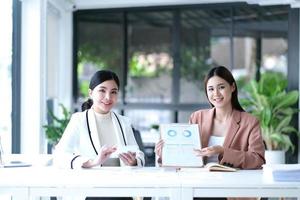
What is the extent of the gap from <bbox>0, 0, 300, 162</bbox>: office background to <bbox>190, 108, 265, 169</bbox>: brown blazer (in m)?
2.22

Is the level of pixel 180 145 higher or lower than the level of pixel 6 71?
lower

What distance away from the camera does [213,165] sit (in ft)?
8.25

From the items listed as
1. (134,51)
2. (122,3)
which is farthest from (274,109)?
(134,51)

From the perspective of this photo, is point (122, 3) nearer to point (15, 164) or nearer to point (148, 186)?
A: point (15, 164)

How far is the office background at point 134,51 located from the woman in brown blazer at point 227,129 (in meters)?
2.23

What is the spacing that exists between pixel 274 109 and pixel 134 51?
428cm

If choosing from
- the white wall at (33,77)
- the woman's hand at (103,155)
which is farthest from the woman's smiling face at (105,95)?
the white wall at (33,77)

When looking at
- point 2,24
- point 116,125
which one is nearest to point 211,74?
point 116,125

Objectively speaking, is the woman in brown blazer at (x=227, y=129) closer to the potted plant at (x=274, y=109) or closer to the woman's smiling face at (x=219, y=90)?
the woman's smiling face at (x=219, y=90)

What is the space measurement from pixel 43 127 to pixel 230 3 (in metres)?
2.88

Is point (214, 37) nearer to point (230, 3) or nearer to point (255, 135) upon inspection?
point (230, 3)

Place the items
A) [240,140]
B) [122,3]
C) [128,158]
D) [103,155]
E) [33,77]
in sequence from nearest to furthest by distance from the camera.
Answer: [103,155] < [128,158] < [240,140] < [33,77] < [122,3]

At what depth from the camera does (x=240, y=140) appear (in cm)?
268

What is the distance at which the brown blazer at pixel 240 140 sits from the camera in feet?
8.40
